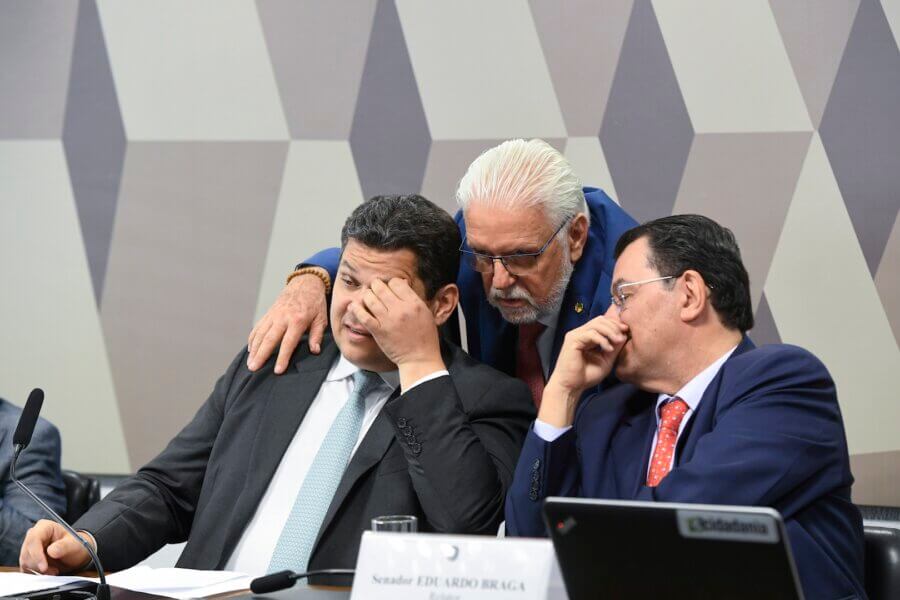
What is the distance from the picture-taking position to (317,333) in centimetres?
249

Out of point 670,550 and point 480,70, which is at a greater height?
point 480,70

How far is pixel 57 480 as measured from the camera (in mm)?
2861

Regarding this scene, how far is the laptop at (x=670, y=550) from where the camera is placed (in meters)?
1.13

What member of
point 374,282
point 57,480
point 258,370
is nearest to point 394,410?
point 374,282

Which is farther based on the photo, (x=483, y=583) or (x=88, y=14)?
(x=88, y=14)

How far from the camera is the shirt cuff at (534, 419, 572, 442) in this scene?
79.2 inches

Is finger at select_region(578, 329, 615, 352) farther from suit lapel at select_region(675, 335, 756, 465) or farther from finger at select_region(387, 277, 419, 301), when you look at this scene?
finger at select_region(387, 277, 419, 301)

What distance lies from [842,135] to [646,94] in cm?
56

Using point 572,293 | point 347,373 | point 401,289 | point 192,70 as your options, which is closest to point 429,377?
point 401,289

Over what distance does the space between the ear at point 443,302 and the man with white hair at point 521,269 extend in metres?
0.09

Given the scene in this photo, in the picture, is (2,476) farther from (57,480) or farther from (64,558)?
(64,558)

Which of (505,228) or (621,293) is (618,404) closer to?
(621,293)

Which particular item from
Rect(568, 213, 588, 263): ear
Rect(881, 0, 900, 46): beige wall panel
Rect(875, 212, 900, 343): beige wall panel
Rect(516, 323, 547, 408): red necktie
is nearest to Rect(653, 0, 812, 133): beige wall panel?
Rect(881, 0, 900, 46): beige wall panel

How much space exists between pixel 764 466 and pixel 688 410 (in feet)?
1.02
